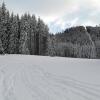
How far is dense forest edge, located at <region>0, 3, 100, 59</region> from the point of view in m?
53.0

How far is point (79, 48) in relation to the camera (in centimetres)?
9738

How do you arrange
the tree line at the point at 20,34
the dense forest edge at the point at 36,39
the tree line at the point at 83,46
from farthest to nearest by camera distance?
the tree line at the point at 83,46, the dense forest edge at the point at 36,39, the tree line at the point at 20,34

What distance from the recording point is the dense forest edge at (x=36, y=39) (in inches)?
2087

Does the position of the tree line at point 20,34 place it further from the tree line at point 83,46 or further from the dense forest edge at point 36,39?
the tree line at point 83,46

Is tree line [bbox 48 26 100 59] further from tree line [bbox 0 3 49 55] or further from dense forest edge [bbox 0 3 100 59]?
tree line [bbox 0 3 49 55]

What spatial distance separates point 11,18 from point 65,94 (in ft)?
176

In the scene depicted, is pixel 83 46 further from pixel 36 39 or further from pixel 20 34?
pixel 20 34

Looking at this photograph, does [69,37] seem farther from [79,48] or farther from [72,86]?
[72,86]

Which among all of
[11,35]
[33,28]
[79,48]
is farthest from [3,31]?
[79,48]

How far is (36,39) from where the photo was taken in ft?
287

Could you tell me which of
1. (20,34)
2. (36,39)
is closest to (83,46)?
A: (36,39)

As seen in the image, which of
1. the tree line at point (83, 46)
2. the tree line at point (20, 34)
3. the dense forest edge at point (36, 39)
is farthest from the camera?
the tree line at point (83, 46)

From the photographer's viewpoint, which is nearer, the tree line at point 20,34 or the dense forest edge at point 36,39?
the tree line at point 20,34

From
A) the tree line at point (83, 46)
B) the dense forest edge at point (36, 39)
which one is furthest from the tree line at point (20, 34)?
the tree line at point (83, 46)
